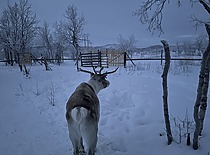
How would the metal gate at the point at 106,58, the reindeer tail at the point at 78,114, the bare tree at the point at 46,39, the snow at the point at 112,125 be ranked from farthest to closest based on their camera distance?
the bare tree at the point at 46,39 → the metal gate at the point at 106,58 → the snow at the point at 112,125 → the reindeer tail at the point at 78,114

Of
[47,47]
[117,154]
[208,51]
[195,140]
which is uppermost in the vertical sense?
[47,47]

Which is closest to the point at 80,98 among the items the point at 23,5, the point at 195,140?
the point at 195,140

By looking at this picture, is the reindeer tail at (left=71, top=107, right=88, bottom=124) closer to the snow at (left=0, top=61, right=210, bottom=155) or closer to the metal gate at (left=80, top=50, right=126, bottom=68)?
the snow at (left=0, top=61, right=210, bottom=155)

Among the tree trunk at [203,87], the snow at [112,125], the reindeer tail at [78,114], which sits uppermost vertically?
the tree trunk at [203,87]

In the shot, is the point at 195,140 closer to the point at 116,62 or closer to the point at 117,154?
the point at 117,154

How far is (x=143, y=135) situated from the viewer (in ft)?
13.1

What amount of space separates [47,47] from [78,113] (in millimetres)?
50066

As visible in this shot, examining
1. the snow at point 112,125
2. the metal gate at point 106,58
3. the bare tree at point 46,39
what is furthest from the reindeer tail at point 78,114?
the bare tree at point 46,39

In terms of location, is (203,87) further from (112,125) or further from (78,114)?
(112,125)

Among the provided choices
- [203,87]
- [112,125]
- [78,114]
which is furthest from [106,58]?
[78,114]

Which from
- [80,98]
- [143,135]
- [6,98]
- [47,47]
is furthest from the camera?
[47,47]

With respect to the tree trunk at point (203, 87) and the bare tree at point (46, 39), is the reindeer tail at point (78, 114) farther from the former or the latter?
the bare tree at point (46, 39)

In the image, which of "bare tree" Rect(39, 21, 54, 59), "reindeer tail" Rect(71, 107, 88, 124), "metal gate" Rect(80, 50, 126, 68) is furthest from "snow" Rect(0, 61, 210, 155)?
"bare tree" Rect(39, 21, 54, 59)

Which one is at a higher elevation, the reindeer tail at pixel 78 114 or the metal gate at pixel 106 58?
the metal gate at pixel 106 58
